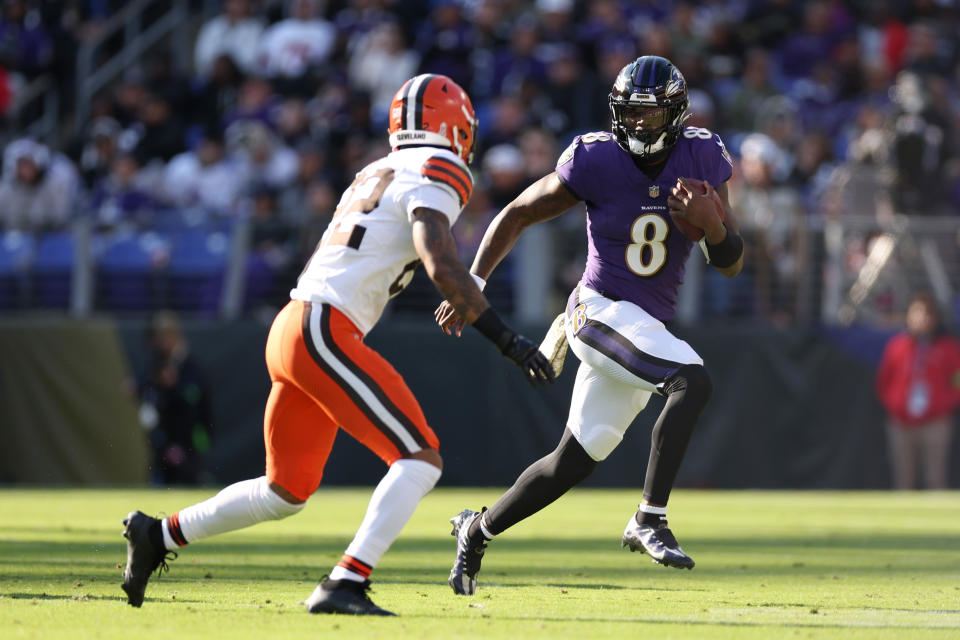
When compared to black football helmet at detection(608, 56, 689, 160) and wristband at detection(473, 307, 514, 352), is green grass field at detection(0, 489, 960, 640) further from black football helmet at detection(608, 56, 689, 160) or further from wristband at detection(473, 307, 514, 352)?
black football helmet at detection(608, 56, 689, 160)

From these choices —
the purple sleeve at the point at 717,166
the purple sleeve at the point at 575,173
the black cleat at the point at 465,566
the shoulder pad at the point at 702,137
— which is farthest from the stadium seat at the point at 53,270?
the purple sleeve at the point at 717,166

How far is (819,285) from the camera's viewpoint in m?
14.1

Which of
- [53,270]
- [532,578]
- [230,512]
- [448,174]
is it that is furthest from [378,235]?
[53,270]

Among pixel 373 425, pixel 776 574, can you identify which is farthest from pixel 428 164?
pixel 776 574

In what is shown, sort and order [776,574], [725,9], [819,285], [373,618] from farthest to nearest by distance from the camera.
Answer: [725,9]
[819,285]
[776,574]
[373,618]

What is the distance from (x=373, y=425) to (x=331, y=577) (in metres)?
0.54

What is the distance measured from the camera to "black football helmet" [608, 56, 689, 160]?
248 inches

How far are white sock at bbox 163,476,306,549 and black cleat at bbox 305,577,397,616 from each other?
394mm

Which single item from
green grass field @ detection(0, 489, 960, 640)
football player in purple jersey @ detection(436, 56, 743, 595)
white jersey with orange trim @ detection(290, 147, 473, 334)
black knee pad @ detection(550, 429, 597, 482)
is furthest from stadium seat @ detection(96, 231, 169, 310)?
white jersey with orange trim @ detection(290, 147, 473, 334)

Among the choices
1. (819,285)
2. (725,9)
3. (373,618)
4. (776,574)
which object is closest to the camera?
(373,618)

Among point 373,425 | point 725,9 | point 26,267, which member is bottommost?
point 26,267

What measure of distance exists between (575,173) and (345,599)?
212 cm

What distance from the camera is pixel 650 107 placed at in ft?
20.7

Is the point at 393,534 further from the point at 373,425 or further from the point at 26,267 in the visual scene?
the point at 26,267
